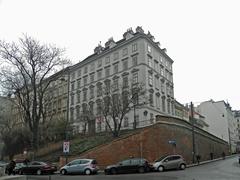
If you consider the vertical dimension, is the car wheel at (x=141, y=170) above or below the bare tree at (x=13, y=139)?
below

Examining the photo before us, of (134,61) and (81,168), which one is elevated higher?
(134,61)

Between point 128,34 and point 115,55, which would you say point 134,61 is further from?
point 115,55

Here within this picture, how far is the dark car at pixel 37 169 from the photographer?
33.4 m

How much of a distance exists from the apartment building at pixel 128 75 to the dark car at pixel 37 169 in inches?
780

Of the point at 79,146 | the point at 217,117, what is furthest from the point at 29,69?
the point at 217,117

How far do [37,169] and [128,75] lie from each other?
29.5 m

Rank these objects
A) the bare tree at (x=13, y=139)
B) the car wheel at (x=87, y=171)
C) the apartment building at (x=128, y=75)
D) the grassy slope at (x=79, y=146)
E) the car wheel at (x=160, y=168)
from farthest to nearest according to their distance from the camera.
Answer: the bare tree at (x=13, y=139) < the apartment building at (x=128, y=75) < the grassy slope at (x=79, y=146) < the car wheel at (x=160, y=168) < the car wheel at (x=87, y=171)

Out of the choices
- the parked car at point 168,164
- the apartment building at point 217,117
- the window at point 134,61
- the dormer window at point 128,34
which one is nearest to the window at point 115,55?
the dormer window at point 128,34

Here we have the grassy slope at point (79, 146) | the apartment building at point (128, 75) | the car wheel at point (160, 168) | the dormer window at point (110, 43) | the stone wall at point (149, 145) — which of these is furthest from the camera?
the dormer window at point (110, 43)

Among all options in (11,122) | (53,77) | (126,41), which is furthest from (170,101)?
(11,122)

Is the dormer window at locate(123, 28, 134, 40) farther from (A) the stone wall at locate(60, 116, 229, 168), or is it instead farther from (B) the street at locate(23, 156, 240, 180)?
(B) the street at locate(23, 156, 240, 180)

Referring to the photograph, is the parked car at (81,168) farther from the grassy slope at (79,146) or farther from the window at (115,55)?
the window at (115,55)

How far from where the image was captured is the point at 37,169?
33.6 metres

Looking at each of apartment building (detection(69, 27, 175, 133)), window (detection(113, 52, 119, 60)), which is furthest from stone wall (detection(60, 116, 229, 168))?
window (detection(113, 52, 119, 60))
